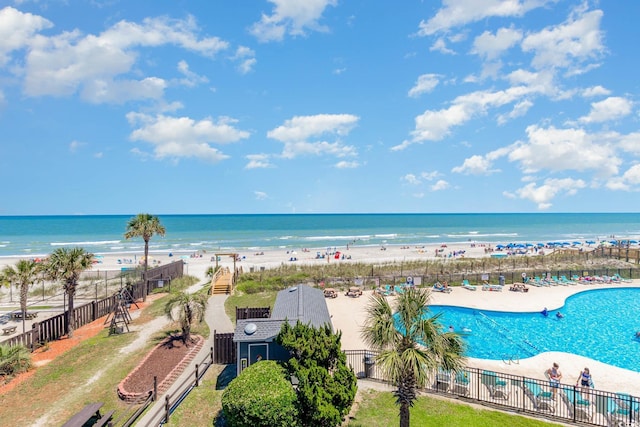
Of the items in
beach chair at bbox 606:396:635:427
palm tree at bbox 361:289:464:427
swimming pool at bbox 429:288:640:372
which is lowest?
swimming pool at bbox 429:288:640:372

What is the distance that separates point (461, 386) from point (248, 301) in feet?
59.2

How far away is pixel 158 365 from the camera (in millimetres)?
15820

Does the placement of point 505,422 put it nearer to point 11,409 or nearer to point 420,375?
point 420,375

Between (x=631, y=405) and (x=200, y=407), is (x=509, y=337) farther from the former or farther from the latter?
(x=200, y=407)

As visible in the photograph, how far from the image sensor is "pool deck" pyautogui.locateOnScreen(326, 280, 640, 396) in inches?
616

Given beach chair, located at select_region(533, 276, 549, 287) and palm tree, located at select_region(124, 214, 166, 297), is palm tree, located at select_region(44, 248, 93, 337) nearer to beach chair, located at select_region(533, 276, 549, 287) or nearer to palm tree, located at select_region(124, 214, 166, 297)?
palm tree, located at select_region(124, 214, 166, 297)

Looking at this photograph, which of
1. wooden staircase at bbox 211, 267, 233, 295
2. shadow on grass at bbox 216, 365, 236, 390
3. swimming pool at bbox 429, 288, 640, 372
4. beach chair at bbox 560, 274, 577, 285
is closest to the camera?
shadow on grass at bbox 216, 365, 236, 390

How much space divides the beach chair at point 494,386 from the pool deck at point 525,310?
2.96 metres

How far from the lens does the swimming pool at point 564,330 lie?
1936 centimetres

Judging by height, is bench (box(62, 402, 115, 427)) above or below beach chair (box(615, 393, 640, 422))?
above

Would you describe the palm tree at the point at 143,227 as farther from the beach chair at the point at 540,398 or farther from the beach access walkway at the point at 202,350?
the beach chair at the point at 540,398

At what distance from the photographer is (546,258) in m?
44.8

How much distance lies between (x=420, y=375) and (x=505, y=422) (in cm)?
543

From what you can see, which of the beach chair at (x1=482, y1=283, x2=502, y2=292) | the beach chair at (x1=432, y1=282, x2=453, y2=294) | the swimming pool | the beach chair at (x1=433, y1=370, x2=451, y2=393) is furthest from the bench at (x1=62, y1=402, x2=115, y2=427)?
the beach chair at (x1=482, y1=283, x2=502, y2=292)
